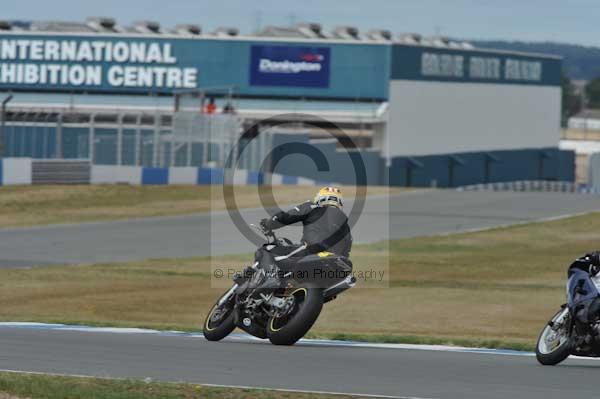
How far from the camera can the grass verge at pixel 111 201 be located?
36.2 m

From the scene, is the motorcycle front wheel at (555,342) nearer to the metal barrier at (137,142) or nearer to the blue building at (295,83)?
the metal barrier at (137,142)

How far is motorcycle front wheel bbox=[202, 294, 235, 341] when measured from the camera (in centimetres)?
1295

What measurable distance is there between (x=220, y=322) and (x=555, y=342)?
11.9 feet

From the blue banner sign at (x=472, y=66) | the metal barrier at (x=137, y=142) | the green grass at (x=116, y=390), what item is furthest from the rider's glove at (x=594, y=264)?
the blue banner sign at (x=472, y=66)

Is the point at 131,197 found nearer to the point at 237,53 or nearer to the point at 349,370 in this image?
the point at 349,370

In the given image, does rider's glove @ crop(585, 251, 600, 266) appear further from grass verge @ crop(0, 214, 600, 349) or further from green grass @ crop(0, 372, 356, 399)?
green grass @ crop(0, 372, 356, 399)

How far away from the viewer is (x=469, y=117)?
8538 cm

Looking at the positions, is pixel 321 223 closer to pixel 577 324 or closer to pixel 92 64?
pixel 577 324

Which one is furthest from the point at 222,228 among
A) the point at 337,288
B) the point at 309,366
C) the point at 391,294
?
the point at 309,366

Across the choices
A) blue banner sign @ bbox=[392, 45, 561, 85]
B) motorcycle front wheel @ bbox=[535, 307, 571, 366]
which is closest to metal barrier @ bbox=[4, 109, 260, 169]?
blue banner sign @ bbox=[392, 45, 561, 85]

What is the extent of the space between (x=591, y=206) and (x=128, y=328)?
30722mm

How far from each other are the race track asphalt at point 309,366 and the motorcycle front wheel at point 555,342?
105mm

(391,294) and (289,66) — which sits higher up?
(289,66)

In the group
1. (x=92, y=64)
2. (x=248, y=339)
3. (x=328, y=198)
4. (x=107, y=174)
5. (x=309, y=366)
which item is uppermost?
(x=92, y=64)
